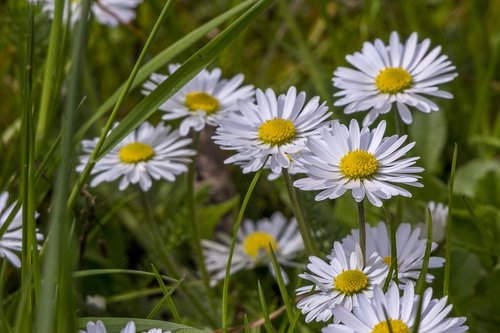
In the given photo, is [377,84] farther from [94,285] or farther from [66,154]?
[94,285]

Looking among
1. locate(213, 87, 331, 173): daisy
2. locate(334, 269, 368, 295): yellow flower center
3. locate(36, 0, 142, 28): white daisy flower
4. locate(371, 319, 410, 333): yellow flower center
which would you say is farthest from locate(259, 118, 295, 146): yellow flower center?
locate(36, 0, 142, 28): white daisy flower

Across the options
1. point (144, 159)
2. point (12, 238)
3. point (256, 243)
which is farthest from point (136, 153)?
point (256, 243)

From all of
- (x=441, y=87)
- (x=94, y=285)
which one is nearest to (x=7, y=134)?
(x=94, y=285)

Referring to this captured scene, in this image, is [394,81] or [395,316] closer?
[395,316]

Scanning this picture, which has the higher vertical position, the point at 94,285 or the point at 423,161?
the point at 423,161

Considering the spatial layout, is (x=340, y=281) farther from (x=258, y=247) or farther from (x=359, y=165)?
(x=258, y=247)
